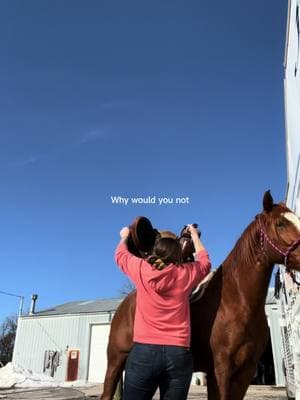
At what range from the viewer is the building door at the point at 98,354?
23.5 metres

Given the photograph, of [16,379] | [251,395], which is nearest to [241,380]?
[251,395]

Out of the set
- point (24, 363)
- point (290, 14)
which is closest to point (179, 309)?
point (290, 14)

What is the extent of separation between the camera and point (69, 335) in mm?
26047

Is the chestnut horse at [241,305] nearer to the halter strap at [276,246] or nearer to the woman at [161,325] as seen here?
the halter strap at [276,246]

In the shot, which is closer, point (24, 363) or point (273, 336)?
point (273, 336)

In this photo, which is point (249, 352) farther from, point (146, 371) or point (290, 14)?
point (290, 14)

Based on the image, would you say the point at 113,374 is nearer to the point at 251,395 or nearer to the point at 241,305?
the point at 241,305

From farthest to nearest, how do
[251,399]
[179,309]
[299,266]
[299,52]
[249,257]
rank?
[251,399], [299,52], [249,257], [299,266], [179,309]

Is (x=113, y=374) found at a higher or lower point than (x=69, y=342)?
lower

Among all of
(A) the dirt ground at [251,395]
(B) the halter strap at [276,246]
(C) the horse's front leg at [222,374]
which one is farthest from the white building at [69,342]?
(C) the horse's front leg at [222,374]

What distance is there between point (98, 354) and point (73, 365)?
194 centimetres

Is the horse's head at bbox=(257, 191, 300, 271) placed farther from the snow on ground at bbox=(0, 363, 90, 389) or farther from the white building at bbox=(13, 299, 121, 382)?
the white building at bbox=(13, 299, 121, 382)

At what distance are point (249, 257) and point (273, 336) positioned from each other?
19.2 meters

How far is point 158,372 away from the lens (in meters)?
2.01
